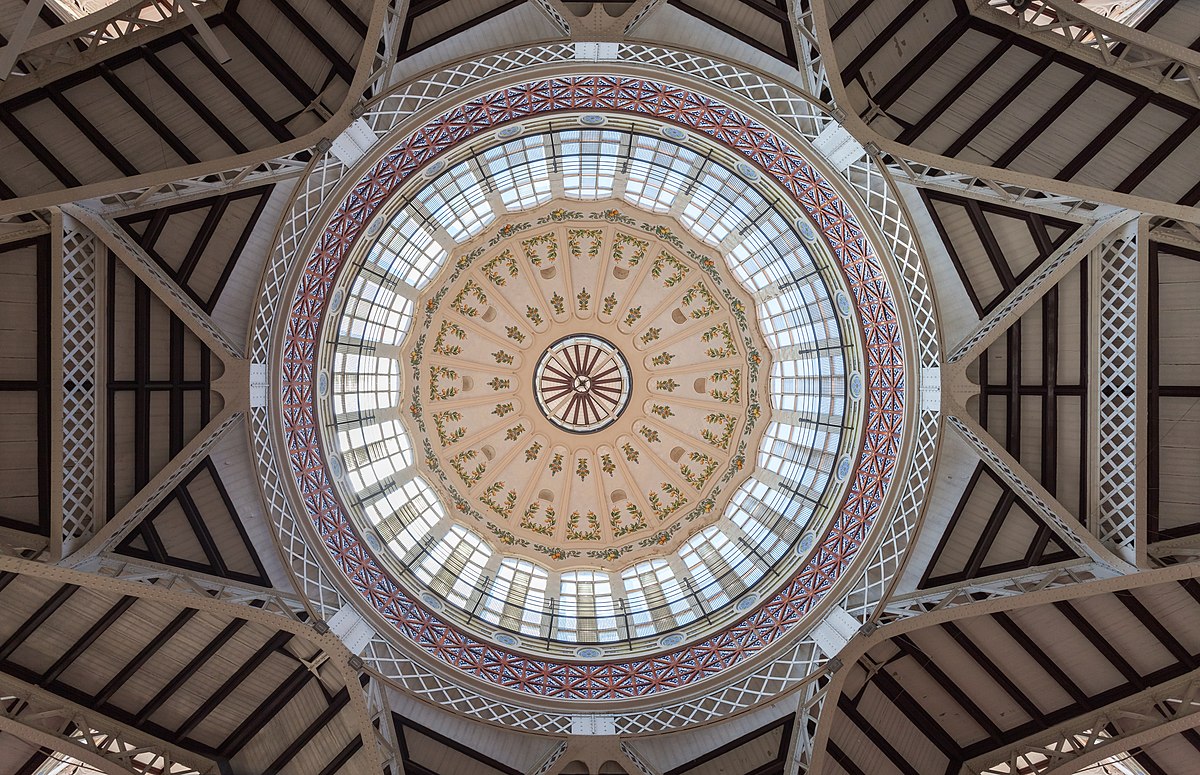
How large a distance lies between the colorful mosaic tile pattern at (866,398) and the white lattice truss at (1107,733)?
529 cm

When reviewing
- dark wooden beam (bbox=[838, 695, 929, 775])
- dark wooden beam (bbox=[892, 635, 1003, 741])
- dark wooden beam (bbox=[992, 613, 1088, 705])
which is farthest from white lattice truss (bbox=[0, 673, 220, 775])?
dark wooden beam (bbox=[992, 613, 1088, 705])

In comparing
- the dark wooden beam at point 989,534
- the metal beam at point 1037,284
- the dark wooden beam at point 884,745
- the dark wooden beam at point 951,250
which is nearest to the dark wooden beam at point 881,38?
the dark wooden beam at point 951,250

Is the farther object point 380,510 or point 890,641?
point 380,510

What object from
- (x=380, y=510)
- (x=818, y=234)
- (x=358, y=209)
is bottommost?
(x=380, y=510)

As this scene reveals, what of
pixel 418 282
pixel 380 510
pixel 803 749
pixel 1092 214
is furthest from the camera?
pixel 418 282

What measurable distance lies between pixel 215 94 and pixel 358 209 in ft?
12.2

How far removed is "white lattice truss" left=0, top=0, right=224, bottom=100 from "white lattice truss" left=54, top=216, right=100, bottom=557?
2522mm

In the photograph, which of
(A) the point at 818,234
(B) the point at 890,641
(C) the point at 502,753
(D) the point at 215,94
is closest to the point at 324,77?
(D) the point at 215,94

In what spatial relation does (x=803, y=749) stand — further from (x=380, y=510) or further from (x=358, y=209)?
(x=358, y=209)

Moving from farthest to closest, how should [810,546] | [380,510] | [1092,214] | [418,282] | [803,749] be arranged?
[418,282], [380,510], [810,546], [803,749], [1092,214]

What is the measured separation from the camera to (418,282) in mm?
24438

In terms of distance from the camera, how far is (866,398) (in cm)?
1848

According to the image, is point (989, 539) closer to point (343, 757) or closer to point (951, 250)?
point (951, 250)

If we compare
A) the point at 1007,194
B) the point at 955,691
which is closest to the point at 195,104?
the point at 1007,194
